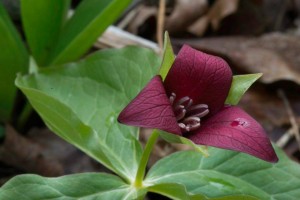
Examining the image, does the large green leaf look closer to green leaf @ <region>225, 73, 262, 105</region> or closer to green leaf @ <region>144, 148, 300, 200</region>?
green leaf @ <region>144, 148, 300, 200</region>

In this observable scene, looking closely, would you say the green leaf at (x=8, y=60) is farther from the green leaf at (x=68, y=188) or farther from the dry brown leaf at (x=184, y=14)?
the dry brown leaf at (x=184, y=14)

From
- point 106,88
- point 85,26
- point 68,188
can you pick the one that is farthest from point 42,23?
point 68,188

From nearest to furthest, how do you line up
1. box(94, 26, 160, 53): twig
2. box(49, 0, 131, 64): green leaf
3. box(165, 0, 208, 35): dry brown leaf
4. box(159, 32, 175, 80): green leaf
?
box(159, 32, 175, 80): green leaf, box(49, 0, 131, 64): green leaf, box(94, 26, 160, 53): twig, box(165, 0, 208, 35): dry brown leaf

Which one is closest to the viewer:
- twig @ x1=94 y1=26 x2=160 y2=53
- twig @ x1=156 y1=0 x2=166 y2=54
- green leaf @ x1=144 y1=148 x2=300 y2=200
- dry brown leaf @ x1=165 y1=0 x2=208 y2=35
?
green leaf @ x1=144 y1=148 x2=300 y2=200

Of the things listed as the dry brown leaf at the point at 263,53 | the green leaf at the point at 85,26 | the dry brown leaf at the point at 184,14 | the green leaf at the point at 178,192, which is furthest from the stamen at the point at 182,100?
the dry brown leaf at the point at 184,14

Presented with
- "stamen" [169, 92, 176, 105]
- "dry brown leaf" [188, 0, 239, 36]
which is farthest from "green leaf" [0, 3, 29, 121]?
"dry brown leaf" [188, 0, 239, 36]

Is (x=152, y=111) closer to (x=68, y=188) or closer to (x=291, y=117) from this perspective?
(x=68, y=188)
